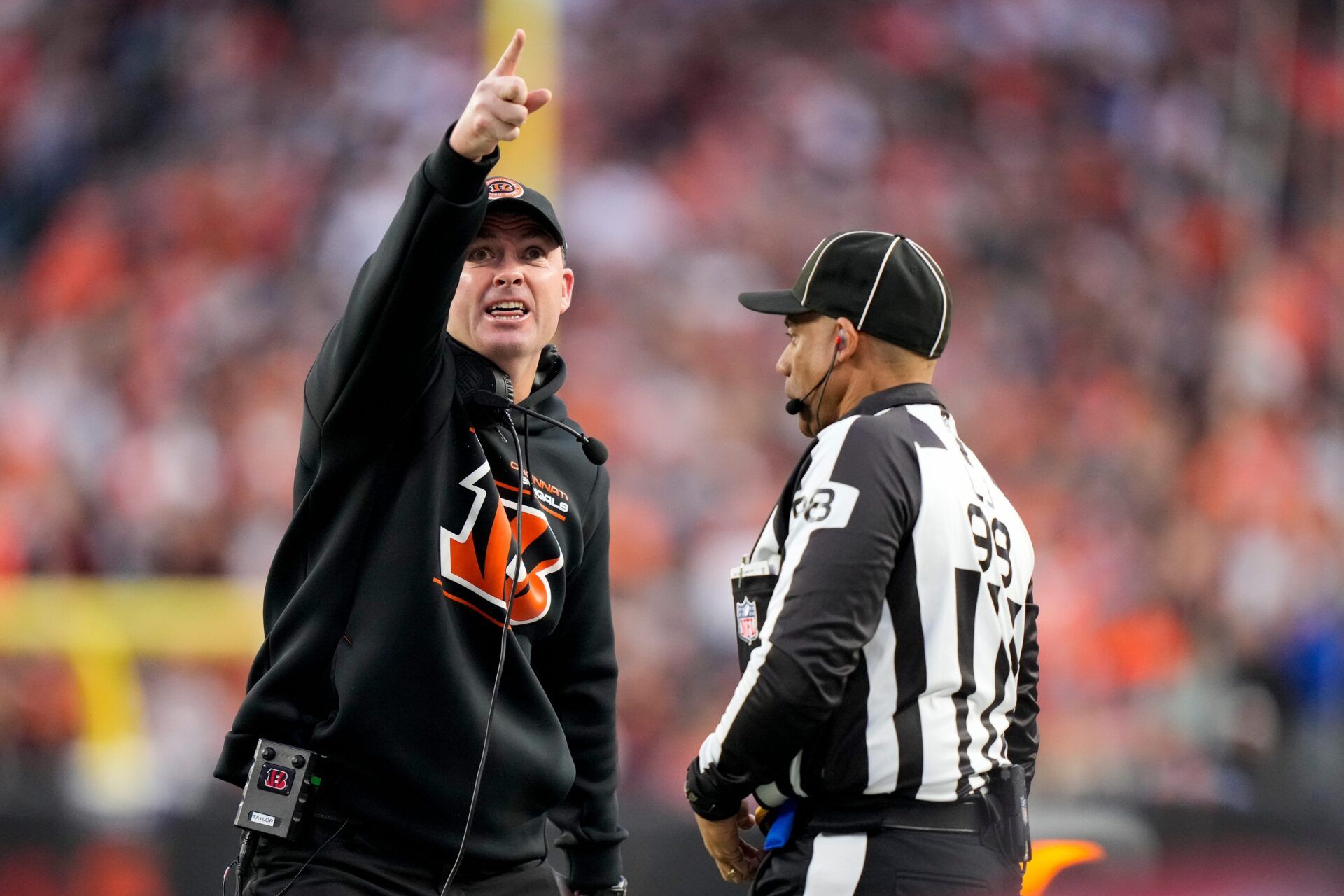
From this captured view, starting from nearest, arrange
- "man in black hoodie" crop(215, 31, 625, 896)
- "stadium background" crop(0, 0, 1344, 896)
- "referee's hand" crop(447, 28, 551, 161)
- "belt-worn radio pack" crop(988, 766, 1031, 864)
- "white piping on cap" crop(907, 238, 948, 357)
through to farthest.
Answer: "referee's hand" crop(447, 28, 551, 161), "man in black hoodie" crop(215, 31, 625, 896), "belt-worn radio pack" crop(988, 766, 1031, 864), "white piping on cap" crop(907, 238, 948, 357), "stadium background" crop(0, 0, 1344, 896)

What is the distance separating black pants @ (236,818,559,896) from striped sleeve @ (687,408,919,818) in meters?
0.47

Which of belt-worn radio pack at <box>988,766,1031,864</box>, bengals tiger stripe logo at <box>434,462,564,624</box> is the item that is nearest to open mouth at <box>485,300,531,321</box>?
bengals tiger stripe logo at <box>434,462,564,624</box>

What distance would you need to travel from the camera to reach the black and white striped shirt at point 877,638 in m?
2.21

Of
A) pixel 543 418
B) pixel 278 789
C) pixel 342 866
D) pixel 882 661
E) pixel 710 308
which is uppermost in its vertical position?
pixel 710 308

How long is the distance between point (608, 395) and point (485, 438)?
5010 mm

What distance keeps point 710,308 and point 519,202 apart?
548 cm

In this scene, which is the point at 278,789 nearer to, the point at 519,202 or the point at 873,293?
the point at 519,202

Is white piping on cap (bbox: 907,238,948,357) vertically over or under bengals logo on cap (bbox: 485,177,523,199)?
under

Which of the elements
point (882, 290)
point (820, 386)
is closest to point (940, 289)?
point (882, 290)

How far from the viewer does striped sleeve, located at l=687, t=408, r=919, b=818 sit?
2.20 meters

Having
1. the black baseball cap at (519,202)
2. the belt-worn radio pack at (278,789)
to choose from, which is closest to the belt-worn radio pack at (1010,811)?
the belt-worn radio pack at (278,789)

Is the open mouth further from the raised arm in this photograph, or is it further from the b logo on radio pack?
the b logo on radio pack

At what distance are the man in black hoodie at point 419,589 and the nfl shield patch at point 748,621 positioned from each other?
34 cm

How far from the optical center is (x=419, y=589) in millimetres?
2312
